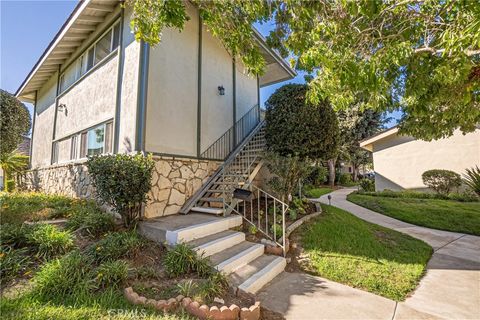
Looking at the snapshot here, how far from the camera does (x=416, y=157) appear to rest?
1412 cm

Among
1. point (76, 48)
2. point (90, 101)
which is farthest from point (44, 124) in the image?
point (90, 101)

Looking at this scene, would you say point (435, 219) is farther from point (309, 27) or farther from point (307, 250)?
point (309, 27)

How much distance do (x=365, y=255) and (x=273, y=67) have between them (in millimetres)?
8993

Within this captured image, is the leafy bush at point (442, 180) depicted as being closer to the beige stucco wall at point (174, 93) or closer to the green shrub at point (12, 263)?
the beige stucco wall at point (174, 93)

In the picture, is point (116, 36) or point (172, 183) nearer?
point (172, 183)

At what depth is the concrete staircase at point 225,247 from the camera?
3.69 metres

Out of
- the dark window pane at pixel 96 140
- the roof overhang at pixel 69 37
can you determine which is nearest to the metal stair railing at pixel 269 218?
the dark window pane at pixel 96 140

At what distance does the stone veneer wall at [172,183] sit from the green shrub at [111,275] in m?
2.43

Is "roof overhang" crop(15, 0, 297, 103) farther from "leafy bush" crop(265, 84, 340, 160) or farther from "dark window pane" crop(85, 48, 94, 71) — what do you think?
"leafy bush" crop(265, 84, 340, 160)

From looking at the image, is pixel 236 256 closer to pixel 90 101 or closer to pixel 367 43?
pixel 367 43

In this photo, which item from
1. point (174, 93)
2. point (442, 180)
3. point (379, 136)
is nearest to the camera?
point (174, 93)

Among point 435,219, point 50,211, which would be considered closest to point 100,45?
point 50,211

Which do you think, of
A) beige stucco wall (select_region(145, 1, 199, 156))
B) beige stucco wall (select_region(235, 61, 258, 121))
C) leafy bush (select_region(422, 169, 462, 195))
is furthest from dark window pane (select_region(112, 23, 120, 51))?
leafy bush (select_region(422, 169, 462, 195))

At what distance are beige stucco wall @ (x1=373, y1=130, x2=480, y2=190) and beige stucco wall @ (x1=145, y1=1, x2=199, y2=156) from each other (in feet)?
46.2
